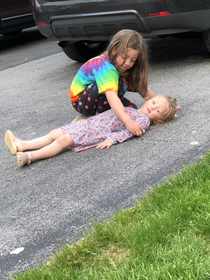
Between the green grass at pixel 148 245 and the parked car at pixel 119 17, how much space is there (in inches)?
103

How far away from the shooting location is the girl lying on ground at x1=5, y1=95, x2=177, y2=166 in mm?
2887

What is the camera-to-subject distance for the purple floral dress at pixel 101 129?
2932 millimetres

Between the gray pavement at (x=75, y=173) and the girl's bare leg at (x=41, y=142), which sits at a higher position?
the girl's bare leg at (x=41, y=142)

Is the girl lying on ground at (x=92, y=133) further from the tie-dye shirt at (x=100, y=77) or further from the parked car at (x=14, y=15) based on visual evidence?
the parked car at (x=14, y=15)

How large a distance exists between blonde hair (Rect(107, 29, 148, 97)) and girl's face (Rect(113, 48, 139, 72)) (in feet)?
0.07

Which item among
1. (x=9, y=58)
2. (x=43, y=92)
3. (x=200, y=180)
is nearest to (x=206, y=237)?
(x=200, y=180)

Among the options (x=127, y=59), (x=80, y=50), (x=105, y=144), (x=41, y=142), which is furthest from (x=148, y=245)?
(x=80, y=50)

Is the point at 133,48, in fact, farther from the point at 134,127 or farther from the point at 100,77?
the point at 134,127

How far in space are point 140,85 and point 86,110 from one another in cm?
51

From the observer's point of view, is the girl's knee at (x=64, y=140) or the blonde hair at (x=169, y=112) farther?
the blonde hair at (x=169, y=112)

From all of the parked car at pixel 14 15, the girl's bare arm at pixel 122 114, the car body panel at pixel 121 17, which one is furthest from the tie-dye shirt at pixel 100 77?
the parked car at pixel 14 15

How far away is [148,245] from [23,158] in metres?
1.37

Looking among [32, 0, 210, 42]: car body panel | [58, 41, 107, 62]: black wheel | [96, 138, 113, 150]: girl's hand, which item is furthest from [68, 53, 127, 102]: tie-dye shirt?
[58, 41, 107, 62]: black wheel

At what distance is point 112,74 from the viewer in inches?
117
